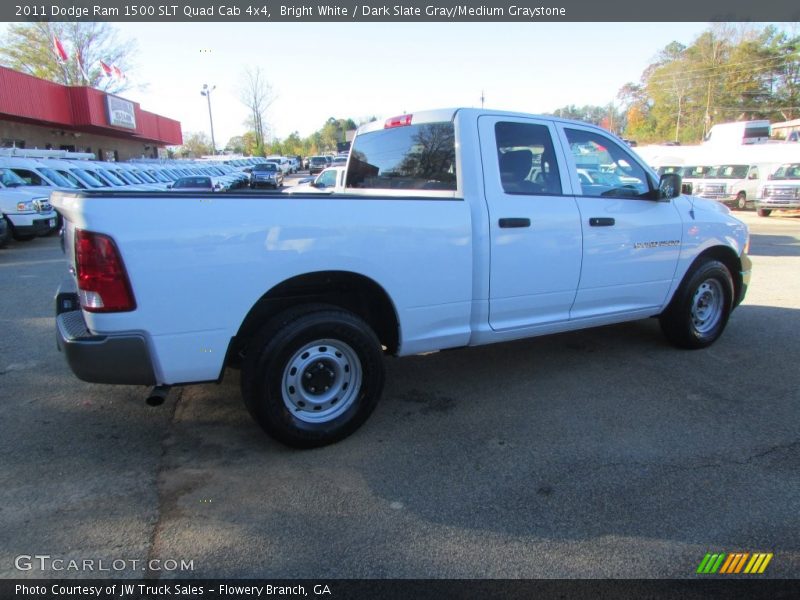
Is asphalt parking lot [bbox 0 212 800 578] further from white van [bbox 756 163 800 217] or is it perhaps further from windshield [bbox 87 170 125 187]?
white van [bbox 756 163 800 217]

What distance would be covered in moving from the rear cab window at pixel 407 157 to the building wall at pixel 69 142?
3268 cm

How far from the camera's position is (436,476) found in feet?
10.2

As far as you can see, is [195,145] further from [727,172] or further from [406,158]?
[406,158]

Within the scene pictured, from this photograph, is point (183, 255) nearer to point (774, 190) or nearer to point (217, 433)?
point (217, 433)

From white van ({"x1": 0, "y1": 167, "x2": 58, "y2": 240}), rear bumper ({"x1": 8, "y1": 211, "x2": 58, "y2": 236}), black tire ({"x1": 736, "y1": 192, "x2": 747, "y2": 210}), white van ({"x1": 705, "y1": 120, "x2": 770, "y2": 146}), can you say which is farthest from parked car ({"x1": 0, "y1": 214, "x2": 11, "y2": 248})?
white van ({"x1": 705, "y1": 120, "x2": 770, "y2": 146})

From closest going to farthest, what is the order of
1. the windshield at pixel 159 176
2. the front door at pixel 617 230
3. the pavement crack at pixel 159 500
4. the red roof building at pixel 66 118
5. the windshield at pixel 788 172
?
the pavement crack at pixel 159 500 → the front door at pixel 617 230 → the windshield at pixel 788 172 → the windshield at pixel 159 176 → the red roof building at pixel 66 118

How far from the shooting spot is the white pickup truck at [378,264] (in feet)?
9.17

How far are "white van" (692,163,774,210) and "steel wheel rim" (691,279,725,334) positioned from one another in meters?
19.9

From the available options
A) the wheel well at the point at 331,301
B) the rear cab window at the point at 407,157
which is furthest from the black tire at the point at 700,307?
the wheel well at the point at 331,301

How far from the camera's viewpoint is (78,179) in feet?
58.3

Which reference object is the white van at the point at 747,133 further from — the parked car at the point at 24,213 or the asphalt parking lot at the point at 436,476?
the parked car at the point at 24,213

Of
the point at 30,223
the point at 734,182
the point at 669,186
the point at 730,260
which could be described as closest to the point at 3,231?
the point at 30,223

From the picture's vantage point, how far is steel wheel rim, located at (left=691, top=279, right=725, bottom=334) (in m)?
5.14

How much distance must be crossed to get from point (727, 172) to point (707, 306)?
885 inches
